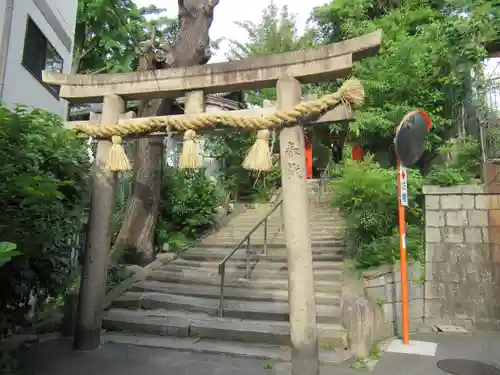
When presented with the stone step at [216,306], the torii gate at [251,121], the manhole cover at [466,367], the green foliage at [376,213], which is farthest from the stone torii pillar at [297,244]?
the green foliage at [376,213]

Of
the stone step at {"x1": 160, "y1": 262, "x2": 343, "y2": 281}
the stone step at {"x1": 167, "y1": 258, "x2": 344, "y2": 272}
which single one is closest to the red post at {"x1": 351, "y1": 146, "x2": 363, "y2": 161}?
the stone step at {"x1": 167, "y1": 258, "x2": 344, "y2": 272}

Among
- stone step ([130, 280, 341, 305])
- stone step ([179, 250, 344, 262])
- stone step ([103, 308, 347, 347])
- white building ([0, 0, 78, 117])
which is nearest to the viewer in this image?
stone step ([103, 308, 347, 347])

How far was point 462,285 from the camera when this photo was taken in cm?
661

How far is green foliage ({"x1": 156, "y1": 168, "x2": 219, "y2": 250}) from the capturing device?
9711mm

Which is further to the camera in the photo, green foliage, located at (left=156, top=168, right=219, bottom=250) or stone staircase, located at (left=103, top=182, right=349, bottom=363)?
green foliage, located at (left=156, top=168, right=219, bottom=250)

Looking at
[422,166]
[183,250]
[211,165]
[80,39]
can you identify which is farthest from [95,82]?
[80,39]

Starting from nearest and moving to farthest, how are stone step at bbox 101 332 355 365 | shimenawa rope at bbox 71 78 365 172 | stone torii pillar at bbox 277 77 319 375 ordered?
stone torii pillar at bbox 277 77 319 375 < shimenawa rope at bbox 71 78 365 172 < stone step at bbox 101 332 355 365

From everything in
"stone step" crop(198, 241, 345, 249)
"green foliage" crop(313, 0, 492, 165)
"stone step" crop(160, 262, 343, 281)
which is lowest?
"stone step" crop(160, 262, 343, 281)

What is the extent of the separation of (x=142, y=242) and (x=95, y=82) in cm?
423

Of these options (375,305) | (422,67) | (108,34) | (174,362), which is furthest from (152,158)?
(108,34)

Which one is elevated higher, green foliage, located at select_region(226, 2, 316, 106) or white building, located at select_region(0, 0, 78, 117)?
green foliage, located at select_region(226, 2, 316, 106)

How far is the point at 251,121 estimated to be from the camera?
14.6 feet

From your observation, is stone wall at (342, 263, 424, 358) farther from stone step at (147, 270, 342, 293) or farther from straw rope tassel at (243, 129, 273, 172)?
straw rope tassel at (243, 129, 273, 172)

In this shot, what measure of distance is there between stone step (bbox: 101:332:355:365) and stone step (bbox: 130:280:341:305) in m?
1.20
